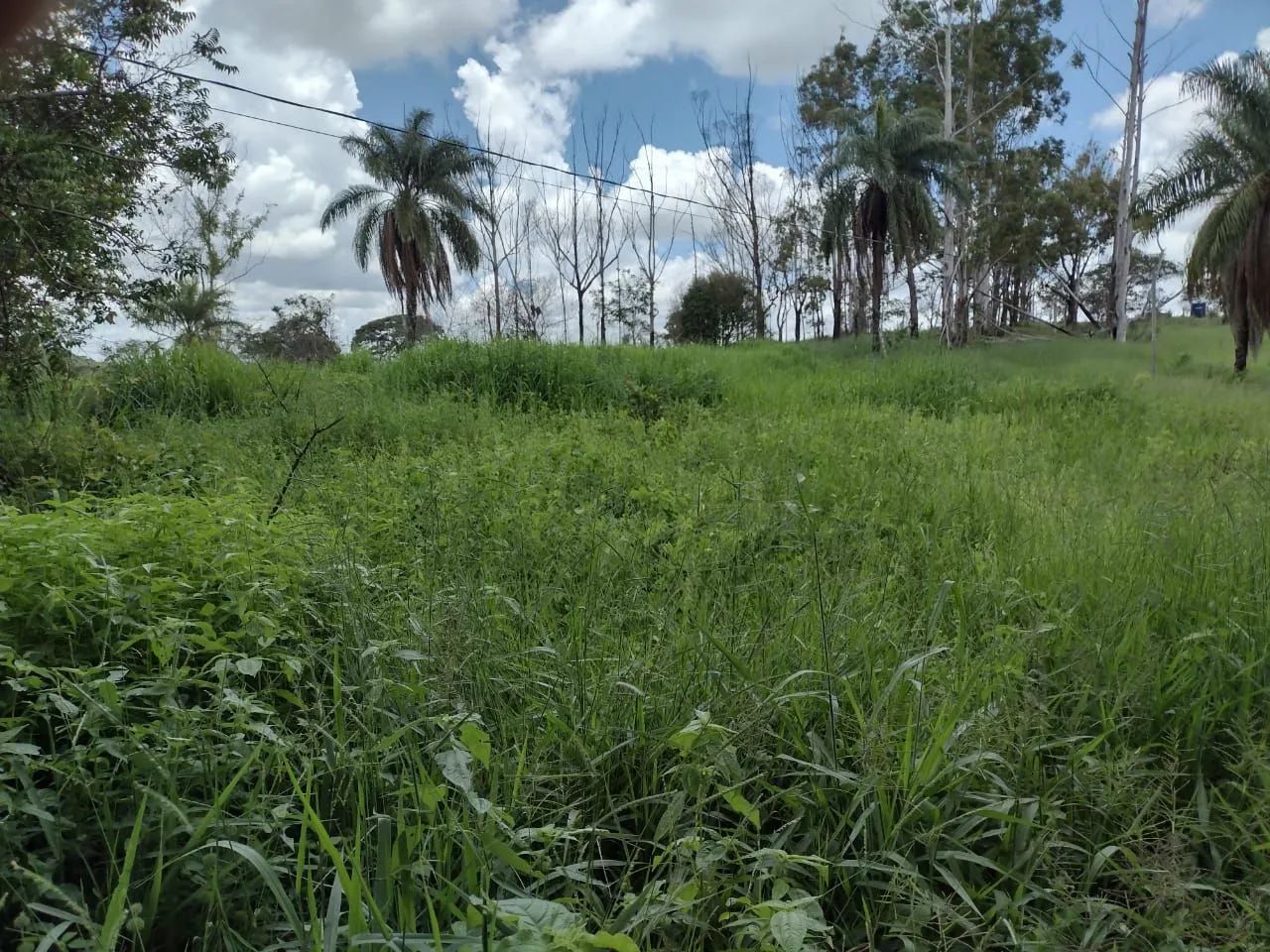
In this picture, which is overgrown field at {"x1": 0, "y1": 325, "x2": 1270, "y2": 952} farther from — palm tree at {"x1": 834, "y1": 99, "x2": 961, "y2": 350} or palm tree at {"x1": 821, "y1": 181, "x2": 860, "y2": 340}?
palm tree at {"x1": 821, "y1": 181, "x2": 860, "y2": 340}

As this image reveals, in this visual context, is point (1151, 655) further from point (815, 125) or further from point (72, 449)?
point (815, 125)

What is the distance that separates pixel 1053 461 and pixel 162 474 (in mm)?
6645

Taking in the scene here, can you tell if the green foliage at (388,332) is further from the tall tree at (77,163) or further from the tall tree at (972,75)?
the tall tree at (972,75)

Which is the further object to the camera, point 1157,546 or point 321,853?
point 1157,546

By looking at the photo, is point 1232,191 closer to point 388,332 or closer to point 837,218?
point 837,218

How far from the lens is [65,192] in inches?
181

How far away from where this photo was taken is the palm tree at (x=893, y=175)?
867 inches


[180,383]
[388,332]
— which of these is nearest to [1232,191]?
[180,383]

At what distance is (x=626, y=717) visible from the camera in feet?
6.87

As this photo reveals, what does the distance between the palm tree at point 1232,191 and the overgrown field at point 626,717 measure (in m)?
16.3

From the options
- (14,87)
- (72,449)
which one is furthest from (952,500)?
(14,87)

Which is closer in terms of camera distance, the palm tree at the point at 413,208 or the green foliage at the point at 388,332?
the green foliage at the point at 388,332

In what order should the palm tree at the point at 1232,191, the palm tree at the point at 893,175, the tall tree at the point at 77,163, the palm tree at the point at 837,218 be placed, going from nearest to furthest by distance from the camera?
the tall tree at the point at 77,163, the palm tree at the point at 1232,191, the palm tree at the point at 893,175, the palm tree at the point at 837,218

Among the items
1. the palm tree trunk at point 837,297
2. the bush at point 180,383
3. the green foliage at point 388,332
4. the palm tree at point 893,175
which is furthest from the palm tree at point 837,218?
the bush at point 180,383
